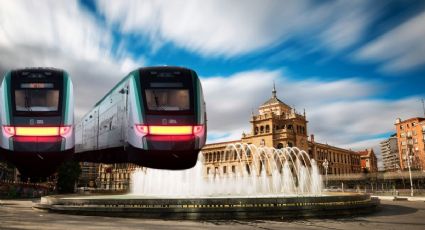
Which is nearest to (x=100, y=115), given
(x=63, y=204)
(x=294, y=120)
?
(x=63, y=204)

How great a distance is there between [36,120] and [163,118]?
3381 mm

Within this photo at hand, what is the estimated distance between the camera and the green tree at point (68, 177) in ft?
168

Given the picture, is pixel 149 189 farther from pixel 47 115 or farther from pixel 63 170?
pixel 47 115

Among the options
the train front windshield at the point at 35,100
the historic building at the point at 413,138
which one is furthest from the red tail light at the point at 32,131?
the historic building at the point at 413,138

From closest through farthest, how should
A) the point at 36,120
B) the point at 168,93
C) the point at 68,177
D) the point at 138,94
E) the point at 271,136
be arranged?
the point at 36,120
the point at 168,93
the point at 138,94
the point at 68,177
the point at 271,136

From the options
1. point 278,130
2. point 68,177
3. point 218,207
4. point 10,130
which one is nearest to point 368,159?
point 278,130

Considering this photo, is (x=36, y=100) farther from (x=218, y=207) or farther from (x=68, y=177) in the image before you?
(x=68, y=177)

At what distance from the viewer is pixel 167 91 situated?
1134 centimetres

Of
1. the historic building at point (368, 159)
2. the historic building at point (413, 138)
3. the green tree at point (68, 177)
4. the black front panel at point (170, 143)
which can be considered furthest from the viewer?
the historic building at point (368, 159)

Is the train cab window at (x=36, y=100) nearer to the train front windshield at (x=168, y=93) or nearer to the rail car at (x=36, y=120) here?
the rail car at (x=36, y=120)

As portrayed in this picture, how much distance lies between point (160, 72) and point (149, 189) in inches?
1296

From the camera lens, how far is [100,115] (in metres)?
17.3

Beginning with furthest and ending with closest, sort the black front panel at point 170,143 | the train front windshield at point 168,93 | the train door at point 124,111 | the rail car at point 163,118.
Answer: the train door at point 124,111 → the train front windshield at point 168,93 → the rail car at point 163,118 → the black front panel at point 170,143

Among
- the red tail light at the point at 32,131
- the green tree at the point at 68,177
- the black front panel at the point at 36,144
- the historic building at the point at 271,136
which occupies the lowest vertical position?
the green tree at the point at 68,177
